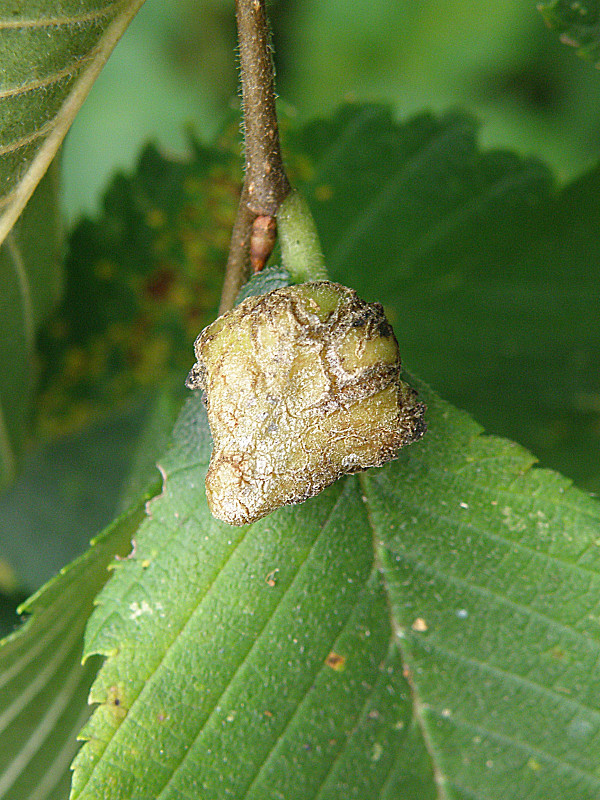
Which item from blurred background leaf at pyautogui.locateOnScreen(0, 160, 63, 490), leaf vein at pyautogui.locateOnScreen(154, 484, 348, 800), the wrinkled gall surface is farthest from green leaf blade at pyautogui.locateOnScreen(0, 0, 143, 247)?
leaf vein at pyautogui.locateOnScreen(154, 484, 348, 800)

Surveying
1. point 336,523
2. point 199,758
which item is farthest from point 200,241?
point 199,758

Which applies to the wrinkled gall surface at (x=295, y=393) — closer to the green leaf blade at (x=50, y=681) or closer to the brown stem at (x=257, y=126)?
the brown stem at (x=257, y=126)

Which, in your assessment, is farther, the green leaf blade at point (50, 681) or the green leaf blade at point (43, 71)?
the green leaf blade at point (50, 681)

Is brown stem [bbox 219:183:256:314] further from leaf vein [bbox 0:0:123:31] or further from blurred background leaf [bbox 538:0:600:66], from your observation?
blurred background leaf [bbox 538:0:600:66]

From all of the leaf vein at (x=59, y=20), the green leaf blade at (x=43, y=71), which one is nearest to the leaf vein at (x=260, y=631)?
the green leaf blade at (x=43, y=71)

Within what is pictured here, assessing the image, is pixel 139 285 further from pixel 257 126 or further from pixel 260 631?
pixel 260 631

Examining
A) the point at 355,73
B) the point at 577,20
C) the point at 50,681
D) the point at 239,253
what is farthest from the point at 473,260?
the point at 355,73

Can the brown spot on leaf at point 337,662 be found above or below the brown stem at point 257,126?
below
